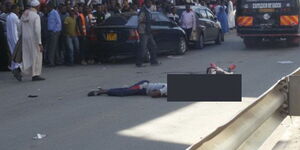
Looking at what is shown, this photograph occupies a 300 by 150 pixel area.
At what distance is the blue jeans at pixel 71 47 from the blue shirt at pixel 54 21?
0.51 metres

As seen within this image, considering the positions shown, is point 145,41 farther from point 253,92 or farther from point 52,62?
point 253,92

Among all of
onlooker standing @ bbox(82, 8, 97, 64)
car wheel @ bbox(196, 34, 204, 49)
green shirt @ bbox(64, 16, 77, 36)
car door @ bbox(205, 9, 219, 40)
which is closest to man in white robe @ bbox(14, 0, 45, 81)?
green shirt @ bbox(64, 16, 77, 36)

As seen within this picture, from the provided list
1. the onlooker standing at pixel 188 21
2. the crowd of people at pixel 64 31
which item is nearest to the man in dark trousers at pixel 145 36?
the crowd of people at pixel 64 31

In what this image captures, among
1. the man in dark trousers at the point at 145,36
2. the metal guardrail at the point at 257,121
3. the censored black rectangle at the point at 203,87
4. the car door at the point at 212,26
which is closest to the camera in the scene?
the metal guardrail at the point at 257,121

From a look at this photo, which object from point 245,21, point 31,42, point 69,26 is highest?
point 69,26

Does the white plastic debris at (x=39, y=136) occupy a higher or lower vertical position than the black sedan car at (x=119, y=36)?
lower

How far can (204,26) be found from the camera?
856 inches

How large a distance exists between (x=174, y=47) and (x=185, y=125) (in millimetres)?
10848

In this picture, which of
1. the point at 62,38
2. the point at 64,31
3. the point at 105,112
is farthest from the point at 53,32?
the point at 105,112

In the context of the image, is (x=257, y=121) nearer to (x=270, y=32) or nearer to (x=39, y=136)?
(x=39, y=136)

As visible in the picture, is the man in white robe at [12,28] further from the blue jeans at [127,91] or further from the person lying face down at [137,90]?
the blue jeans at [127,91]

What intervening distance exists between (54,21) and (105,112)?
7.74m

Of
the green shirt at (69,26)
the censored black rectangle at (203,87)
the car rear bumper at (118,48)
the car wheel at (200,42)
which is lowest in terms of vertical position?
the car wheel at (200,42)

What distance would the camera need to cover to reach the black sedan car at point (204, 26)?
21500mm
